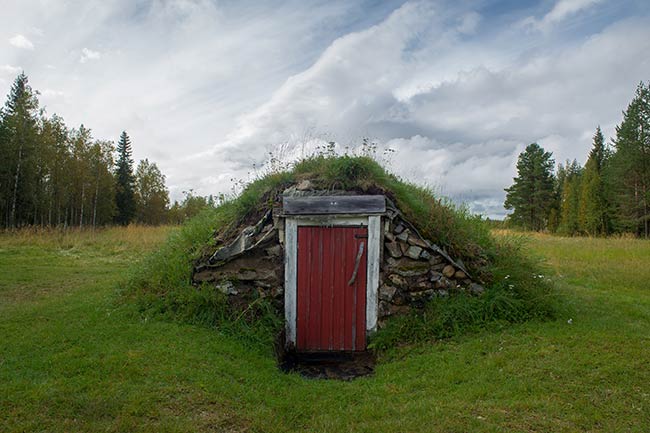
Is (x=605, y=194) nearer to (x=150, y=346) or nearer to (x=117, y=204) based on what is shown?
(x=150, y=346)

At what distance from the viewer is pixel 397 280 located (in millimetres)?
6914

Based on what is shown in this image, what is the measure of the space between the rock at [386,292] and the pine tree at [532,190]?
132 feet

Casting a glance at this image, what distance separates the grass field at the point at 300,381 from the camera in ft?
13.4

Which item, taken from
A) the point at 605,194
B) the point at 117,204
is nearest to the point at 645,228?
the point at 605,194

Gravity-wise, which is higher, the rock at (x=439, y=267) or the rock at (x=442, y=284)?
the rock at (x=439, y=267)

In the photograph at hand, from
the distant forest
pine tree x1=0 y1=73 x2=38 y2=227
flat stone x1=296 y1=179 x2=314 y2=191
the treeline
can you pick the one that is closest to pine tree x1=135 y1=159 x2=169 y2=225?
the distant forest

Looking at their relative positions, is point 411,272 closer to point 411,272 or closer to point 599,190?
point 411,272

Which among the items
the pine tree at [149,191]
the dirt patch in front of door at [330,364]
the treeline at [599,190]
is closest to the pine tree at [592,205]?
the treeline at [599,190]

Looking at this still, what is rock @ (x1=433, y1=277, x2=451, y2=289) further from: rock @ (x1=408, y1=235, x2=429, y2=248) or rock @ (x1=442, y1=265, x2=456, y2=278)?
rock @ (x1=408, y1=235, x2=429, y2=248)

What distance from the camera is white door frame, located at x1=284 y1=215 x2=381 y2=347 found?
272 inches

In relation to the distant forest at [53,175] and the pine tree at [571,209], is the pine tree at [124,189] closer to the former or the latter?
the distant forest at [53,175]

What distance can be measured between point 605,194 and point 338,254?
4036 cm

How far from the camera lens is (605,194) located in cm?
3794

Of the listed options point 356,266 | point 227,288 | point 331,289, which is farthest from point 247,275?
point 356,266
